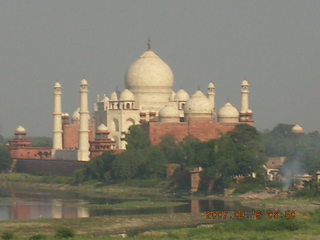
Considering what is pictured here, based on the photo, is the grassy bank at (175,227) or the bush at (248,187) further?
the bush at (248,187)

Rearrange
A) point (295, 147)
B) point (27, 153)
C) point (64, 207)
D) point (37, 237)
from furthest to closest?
point (27, 153) → point (295, 147) → point (64, 207) → point (37, 237)

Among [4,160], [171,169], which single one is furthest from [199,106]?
[4,160]

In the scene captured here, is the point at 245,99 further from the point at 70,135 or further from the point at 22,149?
the point at 22,149

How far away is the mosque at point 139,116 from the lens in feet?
231

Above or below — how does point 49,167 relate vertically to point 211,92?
below

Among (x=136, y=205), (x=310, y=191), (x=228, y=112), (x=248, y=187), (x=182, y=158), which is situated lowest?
(x=136, y=205)

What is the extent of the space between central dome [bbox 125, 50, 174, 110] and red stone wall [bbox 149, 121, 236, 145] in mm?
5046

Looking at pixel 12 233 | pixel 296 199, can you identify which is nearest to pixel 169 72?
pixel 296 199

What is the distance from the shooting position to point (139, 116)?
243ft

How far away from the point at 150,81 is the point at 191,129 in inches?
232

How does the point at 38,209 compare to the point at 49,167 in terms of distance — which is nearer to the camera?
the point at 38,209

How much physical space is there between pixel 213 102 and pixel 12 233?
1550 inches
